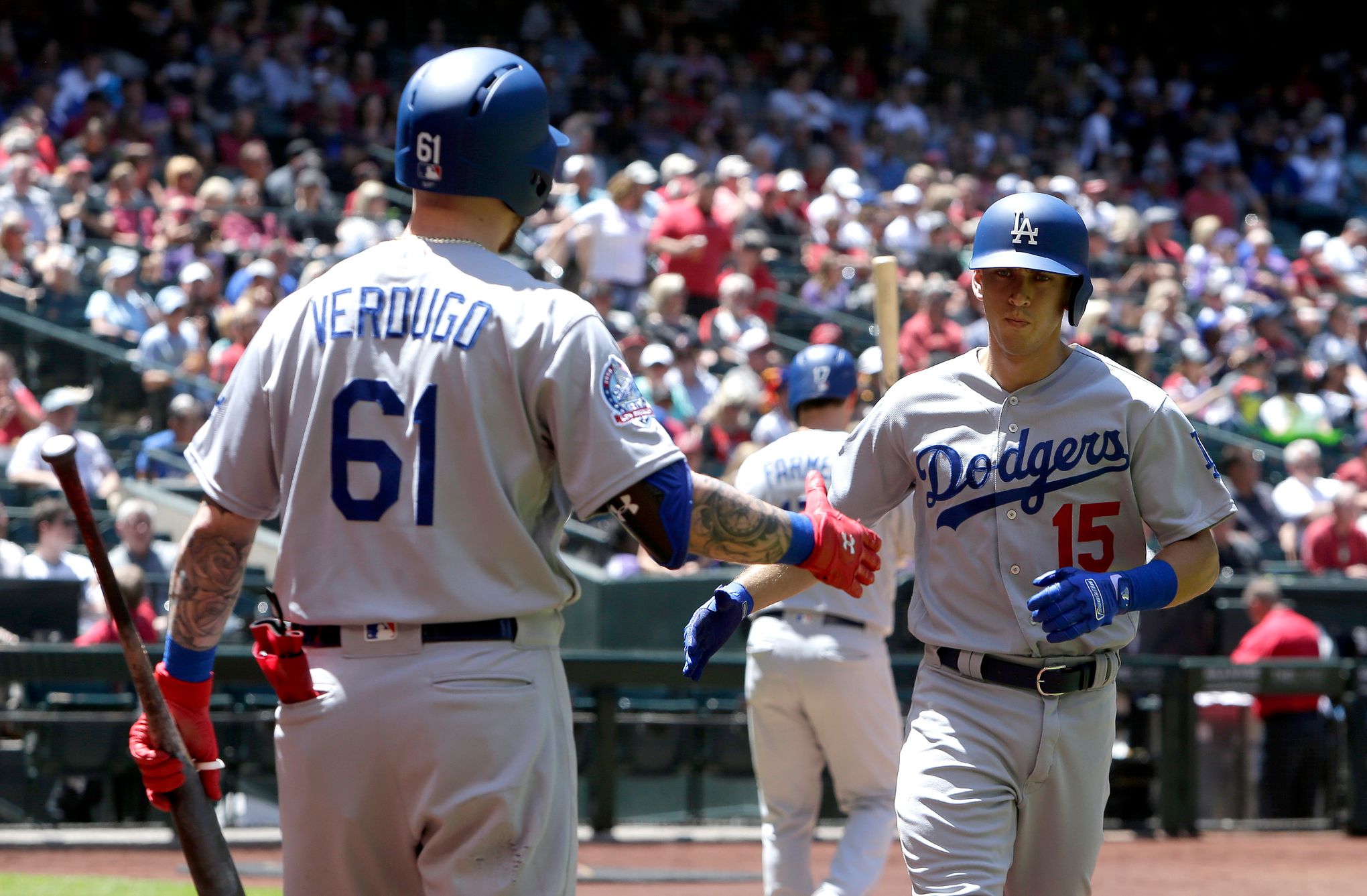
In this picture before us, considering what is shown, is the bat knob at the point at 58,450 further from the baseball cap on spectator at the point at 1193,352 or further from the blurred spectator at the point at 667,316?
the baseball cap on spectator at the point at 1193,352

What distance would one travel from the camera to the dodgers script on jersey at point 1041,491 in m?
3.92

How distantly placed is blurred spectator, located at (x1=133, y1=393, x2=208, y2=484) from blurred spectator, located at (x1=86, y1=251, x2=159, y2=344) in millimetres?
1138

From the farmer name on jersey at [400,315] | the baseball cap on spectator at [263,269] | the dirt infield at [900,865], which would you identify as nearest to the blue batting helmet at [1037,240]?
the farmer name on jersey at [400,315]

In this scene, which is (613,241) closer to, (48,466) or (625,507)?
(48,466)

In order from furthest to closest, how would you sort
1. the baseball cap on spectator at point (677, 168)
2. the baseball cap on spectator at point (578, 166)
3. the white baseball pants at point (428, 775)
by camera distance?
the baseball cap on spectator at point (677, 168)
the baseball cap on spectator at point (578, 166)
the white baseball pants at point (428, 775)

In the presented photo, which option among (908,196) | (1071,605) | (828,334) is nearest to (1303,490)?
(828,334)

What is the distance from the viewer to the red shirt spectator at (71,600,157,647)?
8711mm

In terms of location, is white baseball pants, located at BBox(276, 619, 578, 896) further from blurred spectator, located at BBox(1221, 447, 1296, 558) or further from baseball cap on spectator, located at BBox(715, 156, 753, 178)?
baseball cap on spectator, located at BBox(715, 156, 753, 178)

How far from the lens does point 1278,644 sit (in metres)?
10.1

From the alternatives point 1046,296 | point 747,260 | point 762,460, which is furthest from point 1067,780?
point 747,260

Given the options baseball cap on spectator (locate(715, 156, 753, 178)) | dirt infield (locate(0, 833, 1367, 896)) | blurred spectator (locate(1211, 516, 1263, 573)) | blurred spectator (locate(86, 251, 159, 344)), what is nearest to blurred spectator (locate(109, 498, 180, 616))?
dirt infield (locate(0, 833, 1367, 896))

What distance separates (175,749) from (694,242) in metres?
10.5

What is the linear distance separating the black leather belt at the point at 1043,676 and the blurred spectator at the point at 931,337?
30.5 ft

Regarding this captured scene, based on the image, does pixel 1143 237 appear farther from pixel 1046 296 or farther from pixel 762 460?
pixel 1046 296
